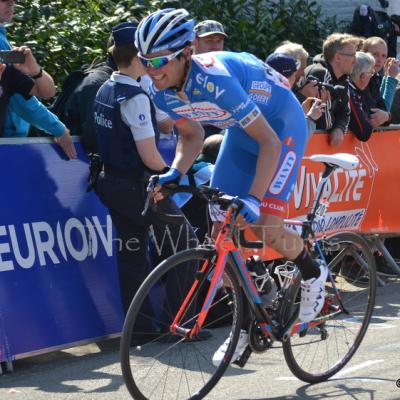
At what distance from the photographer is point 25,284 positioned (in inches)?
260

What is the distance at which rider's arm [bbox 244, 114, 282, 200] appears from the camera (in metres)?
5.19

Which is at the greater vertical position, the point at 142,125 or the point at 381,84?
the point at 142,125

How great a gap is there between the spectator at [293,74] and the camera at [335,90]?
0.14 m

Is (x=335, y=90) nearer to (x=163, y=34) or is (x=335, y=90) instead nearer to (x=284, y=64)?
(x=284, y=64)

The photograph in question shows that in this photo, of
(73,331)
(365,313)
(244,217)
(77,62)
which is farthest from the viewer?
(77,62)

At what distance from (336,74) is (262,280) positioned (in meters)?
4.14

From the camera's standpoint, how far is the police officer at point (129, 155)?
22.1 feet

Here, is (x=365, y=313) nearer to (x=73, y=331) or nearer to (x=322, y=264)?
(x=322, y=264)

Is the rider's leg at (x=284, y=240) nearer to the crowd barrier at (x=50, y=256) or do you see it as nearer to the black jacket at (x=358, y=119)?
the crowd barrier at (x=50, y=256)

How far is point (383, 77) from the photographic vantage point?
35.2 feet

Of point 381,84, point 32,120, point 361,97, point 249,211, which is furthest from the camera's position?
point 381,84

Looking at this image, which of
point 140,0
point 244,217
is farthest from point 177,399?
point 140,0

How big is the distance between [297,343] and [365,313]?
0.71 meters

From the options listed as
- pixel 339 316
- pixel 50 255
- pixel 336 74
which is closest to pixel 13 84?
pixel 50 255
